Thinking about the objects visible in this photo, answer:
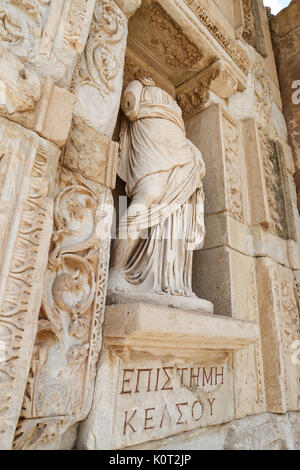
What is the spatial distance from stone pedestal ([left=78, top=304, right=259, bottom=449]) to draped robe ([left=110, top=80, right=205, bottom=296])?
0.31 m

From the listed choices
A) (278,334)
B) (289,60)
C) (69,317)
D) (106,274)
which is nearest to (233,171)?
(278,334)

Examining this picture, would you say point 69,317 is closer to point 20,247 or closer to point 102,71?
point 20,247

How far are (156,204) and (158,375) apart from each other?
0.99 m

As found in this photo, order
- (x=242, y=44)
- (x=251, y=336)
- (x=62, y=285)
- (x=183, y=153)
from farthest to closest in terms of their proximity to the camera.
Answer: (x=242, y=44)
(x=183, y=153)
(x=251, y=336)
(x=62, y=285)

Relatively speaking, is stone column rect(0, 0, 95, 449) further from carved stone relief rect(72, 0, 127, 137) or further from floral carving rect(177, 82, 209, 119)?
floral carving rect(177, 82, 209, 119)

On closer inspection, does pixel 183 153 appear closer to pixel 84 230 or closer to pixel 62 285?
pixel 84 230

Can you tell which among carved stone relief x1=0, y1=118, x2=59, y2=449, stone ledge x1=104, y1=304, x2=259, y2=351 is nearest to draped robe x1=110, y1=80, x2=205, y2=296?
stone ledge x1=104, y1=304, x2=259, y2=351

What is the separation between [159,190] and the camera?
2.08 meters

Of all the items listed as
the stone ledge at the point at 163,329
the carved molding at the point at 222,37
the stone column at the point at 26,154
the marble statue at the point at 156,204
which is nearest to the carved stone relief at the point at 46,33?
the stone column at the point at 26,154

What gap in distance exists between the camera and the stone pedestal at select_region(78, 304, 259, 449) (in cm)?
141

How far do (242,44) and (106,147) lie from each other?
2894 millimetres

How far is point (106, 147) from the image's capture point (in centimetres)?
166

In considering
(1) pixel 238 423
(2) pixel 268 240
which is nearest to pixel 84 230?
(1) pixel 238 423
